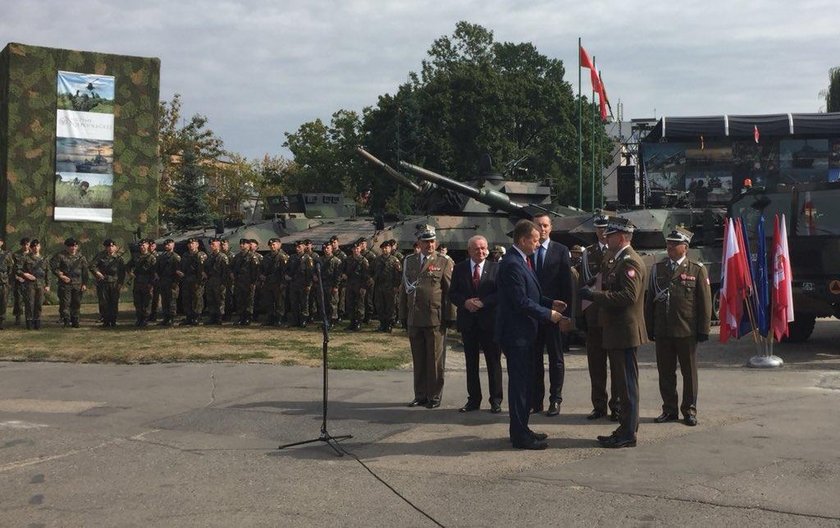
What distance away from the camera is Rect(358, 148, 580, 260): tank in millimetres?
20734

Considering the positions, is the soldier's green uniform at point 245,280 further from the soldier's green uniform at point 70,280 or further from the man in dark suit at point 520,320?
the man in dark suit at point 520,320

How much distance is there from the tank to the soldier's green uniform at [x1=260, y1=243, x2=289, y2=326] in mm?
2681

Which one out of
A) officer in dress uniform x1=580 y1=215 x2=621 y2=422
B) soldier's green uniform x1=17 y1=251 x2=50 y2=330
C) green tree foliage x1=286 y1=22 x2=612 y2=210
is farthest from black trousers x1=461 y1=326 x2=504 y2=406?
green tree foliage x1=286 y1=22 x2=612 y2=210

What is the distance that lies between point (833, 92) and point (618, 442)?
56018 mm

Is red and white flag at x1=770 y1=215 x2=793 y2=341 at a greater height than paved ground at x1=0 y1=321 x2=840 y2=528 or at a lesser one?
greater

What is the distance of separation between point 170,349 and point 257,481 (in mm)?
8208

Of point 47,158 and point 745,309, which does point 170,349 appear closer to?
point 745,309

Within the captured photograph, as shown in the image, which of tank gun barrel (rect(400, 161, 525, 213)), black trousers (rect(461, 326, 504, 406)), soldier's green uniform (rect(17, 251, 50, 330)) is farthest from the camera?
tank gun barrel (rect(400, 161, 525, 213))

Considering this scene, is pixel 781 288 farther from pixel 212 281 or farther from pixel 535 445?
pixel 212 281

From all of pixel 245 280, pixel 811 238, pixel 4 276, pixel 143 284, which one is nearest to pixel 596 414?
pixel 811 238

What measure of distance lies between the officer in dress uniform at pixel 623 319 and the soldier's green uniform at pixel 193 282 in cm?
1226

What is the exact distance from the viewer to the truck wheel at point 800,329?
1552 cm

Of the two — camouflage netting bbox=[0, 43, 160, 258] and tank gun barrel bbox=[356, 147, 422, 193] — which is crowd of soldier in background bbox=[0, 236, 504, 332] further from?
camouflage netting bbox=[0, 43, 160, 258]

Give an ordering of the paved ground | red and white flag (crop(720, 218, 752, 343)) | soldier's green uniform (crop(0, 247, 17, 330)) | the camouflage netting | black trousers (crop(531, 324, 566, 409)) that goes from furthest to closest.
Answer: the camouflage netting, soldier's green uniform (crop(0, 247, 17, 330)), red and white flag (crop(720, 218, 752, 343)), black trousers (crop(531, 324, 566, 409)), the paved ground
